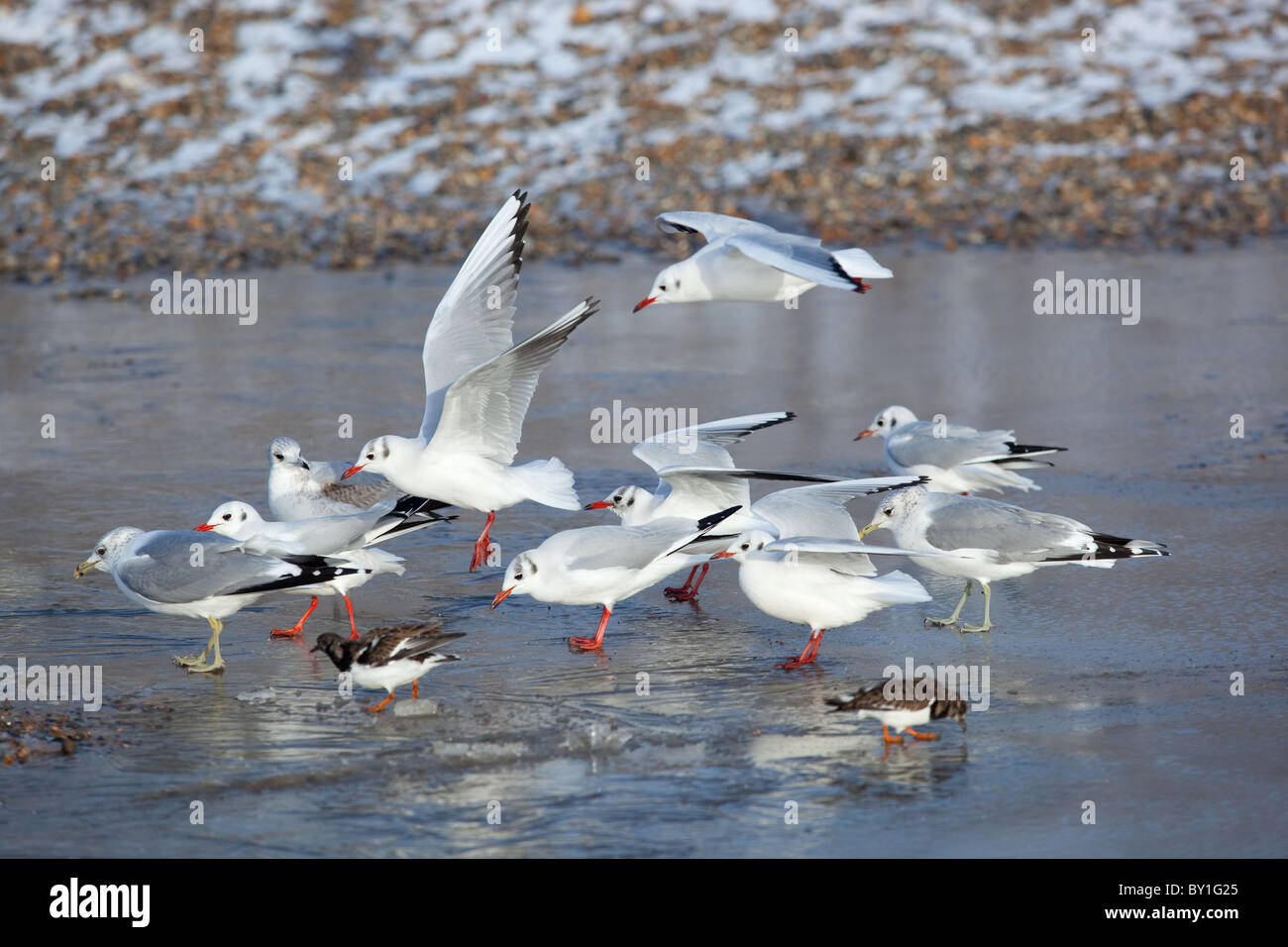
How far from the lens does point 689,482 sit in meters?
6.82

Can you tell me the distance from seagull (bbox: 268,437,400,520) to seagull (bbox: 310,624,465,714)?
1.83m

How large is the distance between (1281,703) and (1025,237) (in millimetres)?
10954

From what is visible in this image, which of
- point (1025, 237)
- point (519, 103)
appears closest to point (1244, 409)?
point (1025, 237)

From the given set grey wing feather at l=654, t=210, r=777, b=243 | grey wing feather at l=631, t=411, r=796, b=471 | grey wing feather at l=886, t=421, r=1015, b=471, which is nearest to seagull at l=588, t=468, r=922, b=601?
grey wing feather at l=631, t=411, r=796, b=471

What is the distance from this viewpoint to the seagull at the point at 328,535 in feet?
20.6

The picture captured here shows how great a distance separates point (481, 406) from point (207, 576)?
178 cm

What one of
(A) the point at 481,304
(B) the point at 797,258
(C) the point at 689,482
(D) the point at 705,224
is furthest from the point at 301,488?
(D) the point at 705,224

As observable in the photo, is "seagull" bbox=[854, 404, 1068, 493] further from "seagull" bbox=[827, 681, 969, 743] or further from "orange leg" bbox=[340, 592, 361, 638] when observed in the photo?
"orange leg" bbox=[340, 592, 361, 638]

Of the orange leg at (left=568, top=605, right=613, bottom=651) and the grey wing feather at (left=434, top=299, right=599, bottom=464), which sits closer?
the orange leg at (left=568, top=605, right=613, bottom=651)

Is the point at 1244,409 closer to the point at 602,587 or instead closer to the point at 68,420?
the point at 602,587

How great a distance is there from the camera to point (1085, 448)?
8.91 m

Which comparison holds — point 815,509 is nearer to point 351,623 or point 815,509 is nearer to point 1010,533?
point 1010,533

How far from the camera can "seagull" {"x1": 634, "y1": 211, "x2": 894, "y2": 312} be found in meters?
7.70

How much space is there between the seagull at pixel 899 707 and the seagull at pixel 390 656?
1361mm
